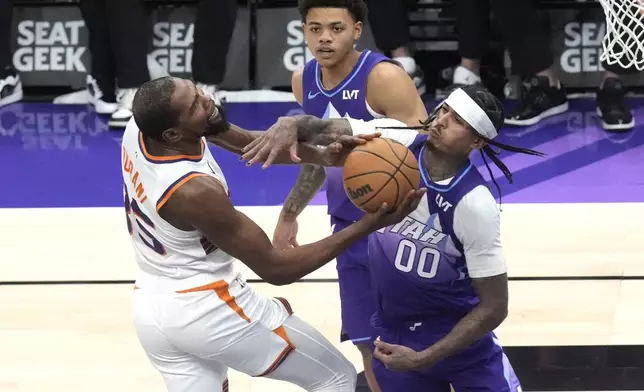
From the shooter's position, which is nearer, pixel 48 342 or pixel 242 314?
pixel 242 314

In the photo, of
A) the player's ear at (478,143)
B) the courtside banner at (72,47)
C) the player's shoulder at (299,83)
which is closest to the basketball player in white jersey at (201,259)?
the player's ear at (478,143)

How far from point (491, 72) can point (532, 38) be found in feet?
2.34

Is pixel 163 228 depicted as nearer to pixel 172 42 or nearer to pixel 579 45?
pixel 172 42

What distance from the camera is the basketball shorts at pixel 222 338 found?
331 cm

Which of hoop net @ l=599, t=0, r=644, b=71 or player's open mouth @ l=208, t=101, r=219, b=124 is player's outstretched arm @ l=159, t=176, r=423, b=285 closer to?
player's open mouth @ l=208, t=101, r=219, b=124

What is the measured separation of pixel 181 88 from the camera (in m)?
3.11

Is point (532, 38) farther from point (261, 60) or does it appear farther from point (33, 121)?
point (33, 121)

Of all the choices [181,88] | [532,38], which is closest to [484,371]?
[181,88]

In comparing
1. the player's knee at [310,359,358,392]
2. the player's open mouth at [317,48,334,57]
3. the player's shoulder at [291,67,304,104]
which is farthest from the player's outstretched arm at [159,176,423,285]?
the player's shoulder at [291,67,304,104]

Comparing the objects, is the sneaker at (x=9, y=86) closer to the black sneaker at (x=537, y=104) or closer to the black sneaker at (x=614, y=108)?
the black sneaker at (x=537, y=104)

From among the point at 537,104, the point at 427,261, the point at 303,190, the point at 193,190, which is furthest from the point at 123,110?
the point at 427,261

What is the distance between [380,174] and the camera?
2988 millimetres

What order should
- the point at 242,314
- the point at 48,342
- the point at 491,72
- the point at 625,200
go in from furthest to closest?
the point at 491,72 → the point at 625,200 → the point at 48,342 → the point at 242,314

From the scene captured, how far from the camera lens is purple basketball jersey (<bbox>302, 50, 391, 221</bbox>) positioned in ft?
13.0
